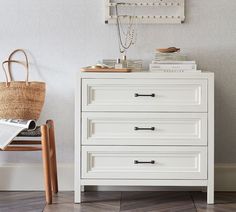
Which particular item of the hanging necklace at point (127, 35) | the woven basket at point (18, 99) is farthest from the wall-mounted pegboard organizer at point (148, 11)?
the woven basket at point (18, 99)

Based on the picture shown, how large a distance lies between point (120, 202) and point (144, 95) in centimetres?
61

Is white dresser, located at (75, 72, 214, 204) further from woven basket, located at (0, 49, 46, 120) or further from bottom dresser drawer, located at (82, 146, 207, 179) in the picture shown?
woven basket, located at (0, 49, 46, 120)

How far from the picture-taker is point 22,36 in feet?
10.3

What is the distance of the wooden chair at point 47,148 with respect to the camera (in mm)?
2717

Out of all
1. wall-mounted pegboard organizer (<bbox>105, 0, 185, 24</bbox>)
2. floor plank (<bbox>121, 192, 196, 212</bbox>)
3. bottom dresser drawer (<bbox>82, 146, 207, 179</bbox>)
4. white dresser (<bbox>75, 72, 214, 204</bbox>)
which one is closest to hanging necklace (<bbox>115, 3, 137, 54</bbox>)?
wall-mounted pegboard organizer (<bbox>105, 0, 185, 24</bbox>)

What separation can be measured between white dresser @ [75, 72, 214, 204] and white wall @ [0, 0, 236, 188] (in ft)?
1.45

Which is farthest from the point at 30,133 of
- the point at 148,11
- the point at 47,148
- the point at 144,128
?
the point at 148,11

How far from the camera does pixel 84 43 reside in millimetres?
3139

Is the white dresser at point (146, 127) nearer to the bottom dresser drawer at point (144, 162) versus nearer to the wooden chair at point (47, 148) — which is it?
the bottom dresser drawer at point (144, 162)

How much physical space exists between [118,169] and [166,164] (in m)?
0.26

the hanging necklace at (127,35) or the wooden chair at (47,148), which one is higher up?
the hanging necklace at (127,35)

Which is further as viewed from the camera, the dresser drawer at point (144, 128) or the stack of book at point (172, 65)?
the stack of book at point (172, 65)

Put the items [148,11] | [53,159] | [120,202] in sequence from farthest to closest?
[148,11]
[53,159]
[120,202]

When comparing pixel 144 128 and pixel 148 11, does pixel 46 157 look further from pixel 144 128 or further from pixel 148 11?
pixel 148 11
